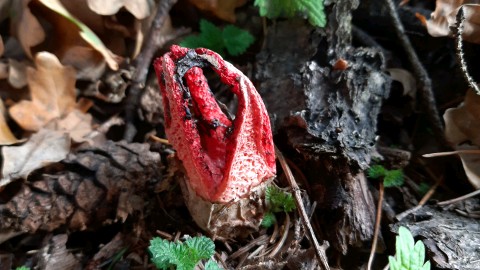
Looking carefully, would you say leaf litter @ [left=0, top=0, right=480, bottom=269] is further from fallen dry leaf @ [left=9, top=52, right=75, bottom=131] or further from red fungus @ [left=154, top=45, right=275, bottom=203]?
red fungus @ [left=154, top=45, right=275, bottom=203]

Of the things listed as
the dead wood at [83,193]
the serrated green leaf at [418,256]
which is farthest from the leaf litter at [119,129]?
the serrated green leaf at [418,256]

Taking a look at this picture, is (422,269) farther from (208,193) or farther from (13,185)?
(13,185)

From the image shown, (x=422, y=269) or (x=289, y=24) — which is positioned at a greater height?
(x=289, y=24)

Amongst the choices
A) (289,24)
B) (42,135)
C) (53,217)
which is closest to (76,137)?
(42,135)

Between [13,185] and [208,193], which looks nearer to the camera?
[208,193]

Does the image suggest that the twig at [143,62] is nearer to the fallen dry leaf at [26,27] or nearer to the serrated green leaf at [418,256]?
the fallen dry leaf at [26,27]
